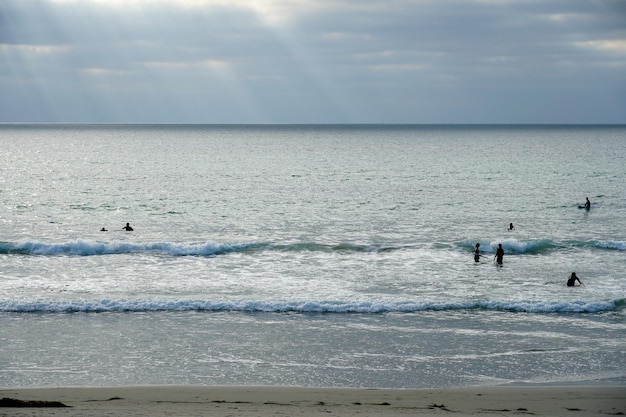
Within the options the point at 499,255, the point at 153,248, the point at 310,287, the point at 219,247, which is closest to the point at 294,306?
the point at 310,287

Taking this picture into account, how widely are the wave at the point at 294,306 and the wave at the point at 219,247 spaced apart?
36.3 ft

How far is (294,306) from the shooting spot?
77.8ft

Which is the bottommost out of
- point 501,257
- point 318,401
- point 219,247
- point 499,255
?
point 318,401

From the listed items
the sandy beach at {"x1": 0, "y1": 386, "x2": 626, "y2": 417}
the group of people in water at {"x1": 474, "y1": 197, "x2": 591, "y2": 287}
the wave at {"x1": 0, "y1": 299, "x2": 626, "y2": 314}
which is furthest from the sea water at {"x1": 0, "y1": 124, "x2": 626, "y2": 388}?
the sandy beach at {"x1": 0, "y1": 386, "x2": 626, "y2": 417}

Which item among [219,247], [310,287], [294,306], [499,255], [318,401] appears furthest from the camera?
[219,247]

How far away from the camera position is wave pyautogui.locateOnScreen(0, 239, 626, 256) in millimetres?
34969

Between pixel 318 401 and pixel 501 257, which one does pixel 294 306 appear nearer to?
pixel 318 401

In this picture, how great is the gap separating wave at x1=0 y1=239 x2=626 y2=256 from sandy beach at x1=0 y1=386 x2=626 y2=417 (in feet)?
65.4

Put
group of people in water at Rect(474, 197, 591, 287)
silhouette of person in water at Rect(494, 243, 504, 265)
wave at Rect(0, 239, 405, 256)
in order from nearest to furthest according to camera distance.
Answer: group of people in water at Rect(474, 197, 591, 287), silhouette of person in water at Rect(494, 243, 504, 265), wave at Rect(0, 239, 405, 256)

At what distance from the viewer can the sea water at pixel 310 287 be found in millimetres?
17391

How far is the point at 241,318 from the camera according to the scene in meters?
22.3

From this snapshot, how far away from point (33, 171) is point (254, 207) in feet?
153

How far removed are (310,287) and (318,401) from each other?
42.7 feet

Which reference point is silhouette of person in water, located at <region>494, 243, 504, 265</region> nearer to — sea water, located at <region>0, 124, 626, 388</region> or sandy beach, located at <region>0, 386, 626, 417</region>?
sea water, located at <region>0, 124, 626, 388</region>
